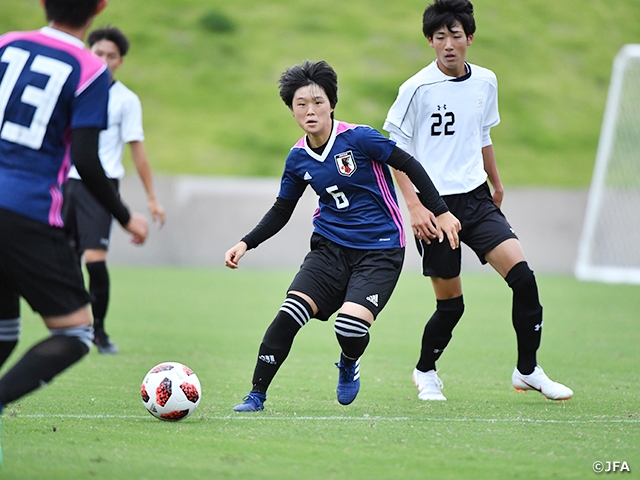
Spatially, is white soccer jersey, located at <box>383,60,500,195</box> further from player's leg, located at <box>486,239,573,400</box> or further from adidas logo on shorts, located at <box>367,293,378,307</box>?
adidas logo on shorts, located at <box>367,293,378,307</box>

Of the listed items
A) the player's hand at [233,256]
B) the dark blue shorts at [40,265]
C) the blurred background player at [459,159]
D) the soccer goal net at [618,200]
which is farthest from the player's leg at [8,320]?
the soccer goal net at [618,200]

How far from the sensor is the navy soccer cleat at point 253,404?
5.06 metres

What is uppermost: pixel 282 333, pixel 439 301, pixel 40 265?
pixel 40 265

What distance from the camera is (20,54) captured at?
3.75 m

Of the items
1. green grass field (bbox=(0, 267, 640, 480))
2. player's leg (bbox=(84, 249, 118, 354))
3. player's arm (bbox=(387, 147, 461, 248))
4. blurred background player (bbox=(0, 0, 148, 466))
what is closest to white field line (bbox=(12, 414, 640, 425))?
green grass field (bbox=(0, 267, 640, 480))

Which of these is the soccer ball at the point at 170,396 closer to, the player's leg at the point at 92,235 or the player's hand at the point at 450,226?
the player's hand at the point at 450,226

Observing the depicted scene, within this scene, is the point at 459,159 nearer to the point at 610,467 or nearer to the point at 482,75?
the point at 482,75

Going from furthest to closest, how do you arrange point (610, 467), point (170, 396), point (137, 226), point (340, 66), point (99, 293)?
point (340, 66)
point (99, 293)
point (170, 396)
point (137, 226)
point (610, 467)

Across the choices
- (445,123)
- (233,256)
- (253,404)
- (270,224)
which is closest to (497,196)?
(445,123)

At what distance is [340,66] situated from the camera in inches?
1160

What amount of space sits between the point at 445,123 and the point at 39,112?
2833 mm

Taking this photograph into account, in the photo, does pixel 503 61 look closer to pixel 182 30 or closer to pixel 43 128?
pixel 182 30

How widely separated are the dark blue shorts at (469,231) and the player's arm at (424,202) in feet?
0.92

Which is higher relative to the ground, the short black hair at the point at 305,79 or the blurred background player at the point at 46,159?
the short black hair at the point at 305,79
